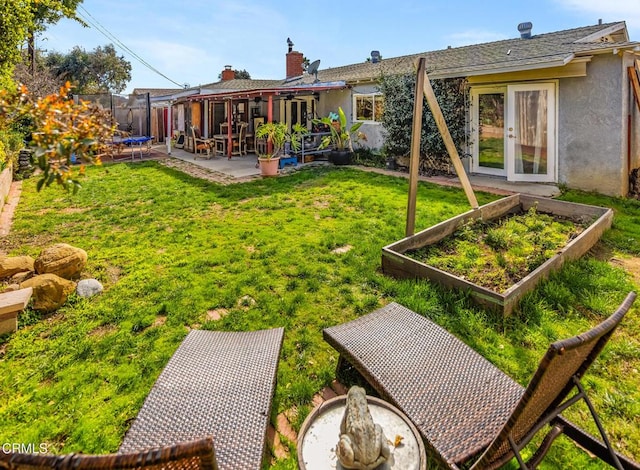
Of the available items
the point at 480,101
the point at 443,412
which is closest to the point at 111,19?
the point at 480,101

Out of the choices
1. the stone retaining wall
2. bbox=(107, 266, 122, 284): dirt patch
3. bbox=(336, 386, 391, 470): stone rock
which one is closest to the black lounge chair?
bbox=(336, 386, 391, 470): stone rock

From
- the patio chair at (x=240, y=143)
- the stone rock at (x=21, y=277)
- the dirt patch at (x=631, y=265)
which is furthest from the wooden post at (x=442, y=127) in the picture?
the patio chair at (x=240, y=143)

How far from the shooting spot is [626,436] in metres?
2.63

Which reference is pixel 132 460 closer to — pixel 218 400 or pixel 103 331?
pixel 218 400

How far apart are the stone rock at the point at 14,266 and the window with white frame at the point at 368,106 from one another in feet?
40.3

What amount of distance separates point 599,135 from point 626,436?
28.0ft

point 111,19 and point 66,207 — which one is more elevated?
point 111,19

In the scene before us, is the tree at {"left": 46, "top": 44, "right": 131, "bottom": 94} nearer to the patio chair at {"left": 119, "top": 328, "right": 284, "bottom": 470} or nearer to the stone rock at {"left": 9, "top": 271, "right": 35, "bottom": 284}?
the stone rock at {"left": 9, "top": 271, "right": 35, "bottom": 284}

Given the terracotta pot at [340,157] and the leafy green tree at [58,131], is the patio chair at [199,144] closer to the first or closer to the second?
the terracotta pot at [340,157]

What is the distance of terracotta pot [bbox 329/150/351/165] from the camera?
13766 millimetres

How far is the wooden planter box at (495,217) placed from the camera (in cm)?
409

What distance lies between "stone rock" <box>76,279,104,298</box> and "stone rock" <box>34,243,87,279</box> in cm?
29

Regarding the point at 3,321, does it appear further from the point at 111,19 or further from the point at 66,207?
the point at 111,19

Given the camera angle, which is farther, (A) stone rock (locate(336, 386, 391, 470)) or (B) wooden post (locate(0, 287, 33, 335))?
(B) wooden post (locate(0, 287, 33, 335))
